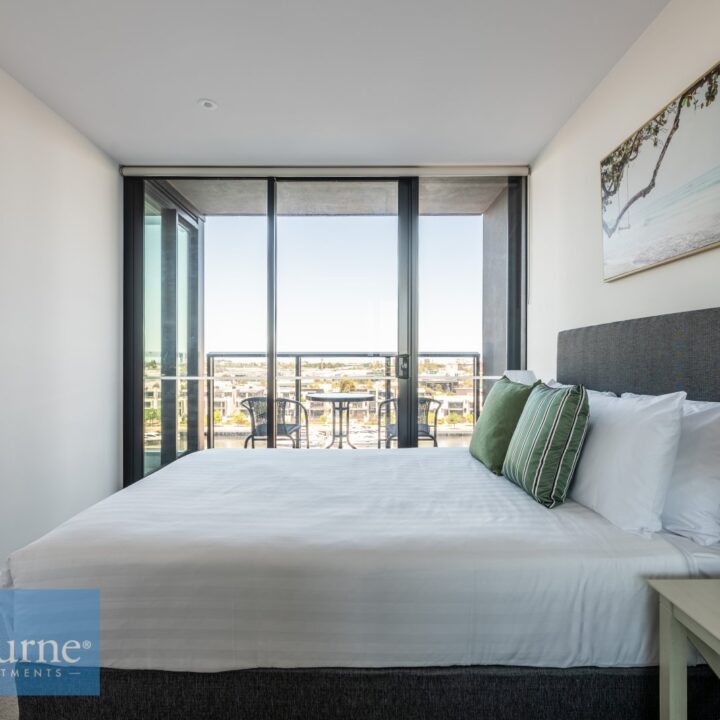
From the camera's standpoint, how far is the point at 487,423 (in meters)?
2.16

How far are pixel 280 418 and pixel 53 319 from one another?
173cm

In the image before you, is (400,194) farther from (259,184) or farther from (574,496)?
(574,496)

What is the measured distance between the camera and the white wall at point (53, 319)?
7.63ft

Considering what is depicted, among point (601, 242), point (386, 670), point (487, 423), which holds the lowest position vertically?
point (386, 670)

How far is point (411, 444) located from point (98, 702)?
2.58m

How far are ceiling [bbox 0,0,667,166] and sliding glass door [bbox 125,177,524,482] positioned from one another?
1.62 ft

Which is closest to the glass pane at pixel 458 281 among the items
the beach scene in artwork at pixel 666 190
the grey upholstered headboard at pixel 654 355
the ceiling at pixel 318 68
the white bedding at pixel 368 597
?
the ceiling at pixel 318 68

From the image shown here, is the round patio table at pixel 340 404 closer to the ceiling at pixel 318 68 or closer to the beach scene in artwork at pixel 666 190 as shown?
the ceiling at pixel 318 68

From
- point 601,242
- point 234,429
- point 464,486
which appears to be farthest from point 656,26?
point 234,429

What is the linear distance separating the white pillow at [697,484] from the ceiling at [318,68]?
1.77 m

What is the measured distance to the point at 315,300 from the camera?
362cm

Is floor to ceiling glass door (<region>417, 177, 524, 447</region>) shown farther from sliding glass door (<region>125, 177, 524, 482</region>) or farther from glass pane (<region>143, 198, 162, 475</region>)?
glass pane (<region>143, 198, 162, 475</region>)

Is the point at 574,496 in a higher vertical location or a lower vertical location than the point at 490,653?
higher

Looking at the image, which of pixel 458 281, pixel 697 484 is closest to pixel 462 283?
pixel 458 281
